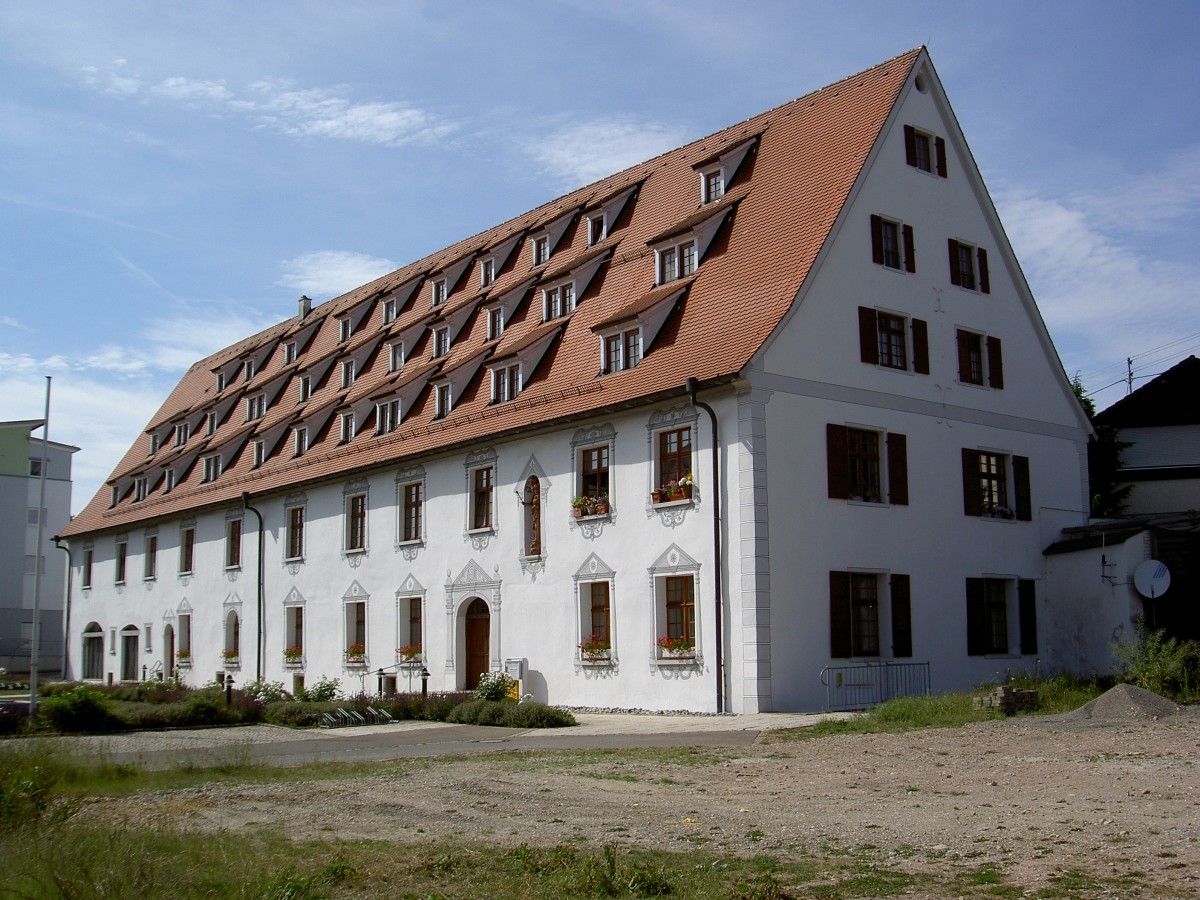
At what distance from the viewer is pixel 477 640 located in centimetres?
3116

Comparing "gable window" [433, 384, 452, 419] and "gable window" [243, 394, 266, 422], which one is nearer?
"gable window" [433, 384, 452, 419]

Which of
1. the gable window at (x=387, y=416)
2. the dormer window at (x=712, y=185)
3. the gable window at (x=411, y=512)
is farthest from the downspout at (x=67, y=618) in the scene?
the dormer window at (x=712, y=185)

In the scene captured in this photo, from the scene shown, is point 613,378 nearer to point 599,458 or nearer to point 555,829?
point 599,458

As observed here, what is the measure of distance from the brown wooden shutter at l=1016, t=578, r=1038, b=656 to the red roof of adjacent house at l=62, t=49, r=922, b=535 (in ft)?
30.5

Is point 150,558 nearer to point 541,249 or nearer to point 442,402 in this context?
point 442,402

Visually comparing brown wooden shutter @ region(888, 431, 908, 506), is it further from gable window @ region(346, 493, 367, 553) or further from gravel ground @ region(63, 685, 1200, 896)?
gable window @ region(346, 493, 367, 553)

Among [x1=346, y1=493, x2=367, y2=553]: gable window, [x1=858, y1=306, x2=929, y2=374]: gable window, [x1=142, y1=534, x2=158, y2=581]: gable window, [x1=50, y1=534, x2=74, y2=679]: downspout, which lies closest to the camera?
[x1=858, y1=306, x2=929, y2=374]: gable window

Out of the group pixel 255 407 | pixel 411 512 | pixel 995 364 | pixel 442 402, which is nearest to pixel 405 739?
pixel 411 512

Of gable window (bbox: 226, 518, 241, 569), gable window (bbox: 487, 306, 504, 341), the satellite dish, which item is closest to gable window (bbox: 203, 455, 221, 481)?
gable window (bbox: 226, 518, 241, 569)

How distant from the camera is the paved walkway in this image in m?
17.0

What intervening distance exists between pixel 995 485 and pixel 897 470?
3.79 metres

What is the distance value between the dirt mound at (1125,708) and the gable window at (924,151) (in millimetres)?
13726

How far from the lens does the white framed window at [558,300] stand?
31594 mm

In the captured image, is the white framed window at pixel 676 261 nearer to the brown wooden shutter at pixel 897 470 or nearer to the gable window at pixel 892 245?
the gable window at pixel 892 245
